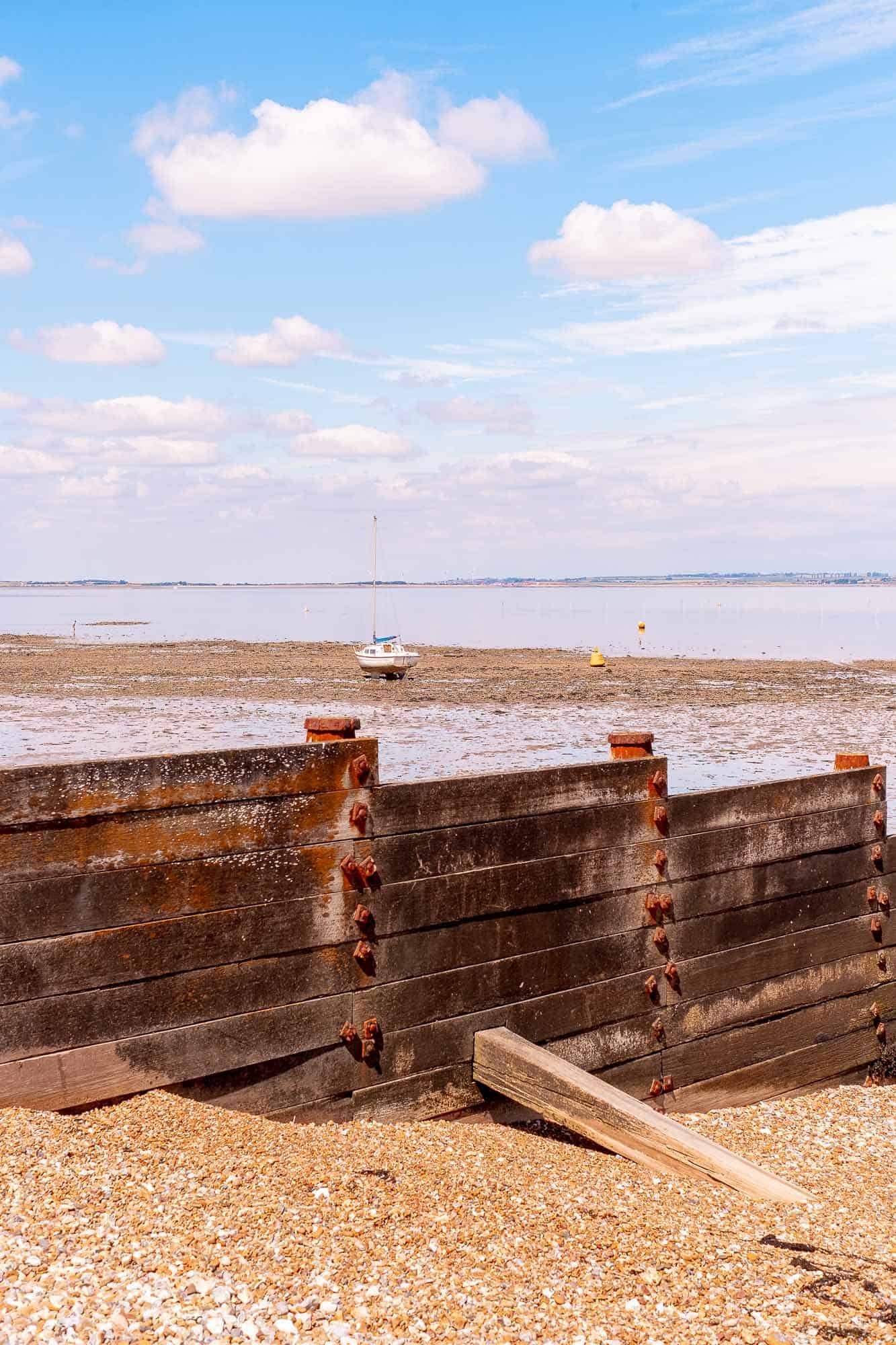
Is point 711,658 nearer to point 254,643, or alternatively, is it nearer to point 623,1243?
point 254,643

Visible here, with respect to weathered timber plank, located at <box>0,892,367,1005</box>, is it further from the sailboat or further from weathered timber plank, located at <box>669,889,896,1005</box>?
the sailboat

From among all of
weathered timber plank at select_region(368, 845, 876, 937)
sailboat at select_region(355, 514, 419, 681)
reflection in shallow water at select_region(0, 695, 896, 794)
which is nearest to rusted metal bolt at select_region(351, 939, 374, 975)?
weathered timber plank at select_region(368, 845, 876, 937)

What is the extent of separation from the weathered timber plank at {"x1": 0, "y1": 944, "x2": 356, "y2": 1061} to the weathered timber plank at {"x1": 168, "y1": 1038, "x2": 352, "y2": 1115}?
13.2 inches

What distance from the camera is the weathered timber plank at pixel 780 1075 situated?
27.8 feet

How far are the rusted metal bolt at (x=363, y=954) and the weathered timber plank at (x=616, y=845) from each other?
426mm

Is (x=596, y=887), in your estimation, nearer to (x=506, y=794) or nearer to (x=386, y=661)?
(x=506, y=794)

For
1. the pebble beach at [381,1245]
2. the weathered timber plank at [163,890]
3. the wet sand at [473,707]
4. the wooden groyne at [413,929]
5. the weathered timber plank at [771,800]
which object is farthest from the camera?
the wet sand at [473,707]

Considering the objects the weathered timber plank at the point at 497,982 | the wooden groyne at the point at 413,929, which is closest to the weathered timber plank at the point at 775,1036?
the wooden groyne at the point at 413,929

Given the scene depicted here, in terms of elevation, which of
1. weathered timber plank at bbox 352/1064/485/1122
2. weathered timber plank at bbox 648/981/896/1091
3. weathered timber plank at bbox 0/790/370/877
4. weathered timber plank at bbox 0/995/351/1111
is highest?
weathered timber plank at bbox 0/790/370/877

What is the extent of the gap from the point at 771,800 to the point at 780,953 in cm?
124

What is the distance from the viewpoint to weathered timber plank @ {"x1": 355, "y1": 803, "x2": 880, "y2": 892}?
23.0ft

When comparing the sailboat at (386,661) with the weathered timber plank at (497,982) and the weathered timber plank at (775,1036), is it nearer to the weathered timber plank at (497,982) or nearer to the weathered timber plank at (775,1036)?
the weathered timber plank at (775,1036)

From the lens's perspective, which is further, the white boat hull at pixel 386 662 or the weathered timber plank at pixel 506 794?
the white boat hull at pixel 386 662

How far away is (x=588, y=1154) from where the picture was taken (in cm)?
692
